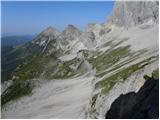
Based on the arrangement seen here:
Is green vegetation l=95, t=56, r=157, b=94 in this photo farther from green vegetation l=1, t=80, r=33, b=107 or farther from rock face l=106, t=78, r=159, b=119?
green vegetation l=1, t=80, r=33, b=107

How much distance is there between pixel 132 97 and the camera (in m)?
53.9

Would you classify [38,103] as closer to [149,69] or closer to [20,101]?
[20,101]

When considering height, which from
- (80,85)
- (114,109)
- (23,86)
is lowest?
(23,86)

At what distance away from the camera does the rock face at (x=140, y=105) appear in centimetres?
4316

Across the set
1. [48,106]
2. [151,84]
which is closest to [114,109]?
[151,84]

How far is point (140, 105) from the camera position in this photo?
48.2 meters

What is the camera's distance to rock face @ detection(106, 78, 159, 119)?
43156 millimetres

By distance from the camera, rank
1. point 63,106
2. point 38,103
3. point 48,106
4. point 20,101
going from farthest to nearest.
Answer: point 20,101 → point 38,103 → point 48,106 → point 63,106

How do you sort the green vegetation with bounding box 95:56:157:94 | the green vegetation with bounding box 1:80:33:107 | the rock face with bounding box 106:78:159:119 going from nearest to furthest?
the rock face with bounding box 106:78:159:119
the green vegetation with bounding box 95:56:157:94
the green vegetation with bounding box 1:80:33:107

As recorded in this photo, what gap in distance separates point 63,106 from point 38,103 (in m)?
28.4

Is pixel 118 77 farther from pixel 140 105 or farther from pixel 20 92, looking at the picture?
pixel 20 92

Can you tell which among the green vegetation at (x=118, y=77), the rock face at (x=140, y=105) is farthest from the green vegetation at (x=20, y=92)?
the rock face at (x=140, y=105)

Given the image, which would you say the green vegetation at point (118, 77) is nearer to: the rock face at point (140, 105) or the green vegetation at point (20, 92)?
the rock face at point (140, 105)

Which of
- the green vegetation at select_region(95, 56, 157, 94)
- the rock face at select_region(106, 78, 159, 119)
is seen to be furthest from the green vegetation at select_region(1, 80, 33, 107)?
the rock face at select_region(106, 78, 159, 119)
